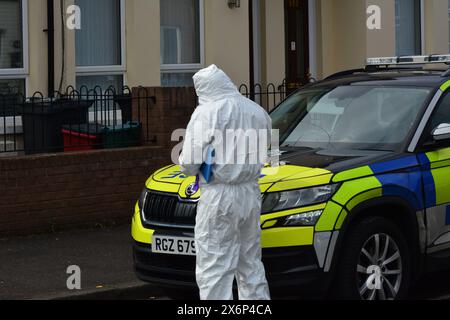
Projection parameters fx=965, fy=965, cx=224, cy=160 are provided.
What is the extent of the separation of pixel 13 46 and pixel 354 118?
586cm

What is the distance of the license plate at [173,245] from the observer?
707 cm

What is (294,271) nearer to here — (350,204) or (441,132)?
(350,204)

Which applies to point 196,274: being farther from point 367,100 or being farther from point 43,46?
point 43,46

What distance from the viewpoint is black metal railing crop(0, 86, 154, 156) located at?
11594 mm

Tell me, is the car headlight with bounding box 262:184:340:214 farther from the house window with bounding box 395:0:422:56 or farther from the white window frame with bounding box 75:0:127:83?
the house window with bounding box 395:0:422:56

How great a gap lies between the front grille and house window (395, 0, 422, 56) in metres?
11.1

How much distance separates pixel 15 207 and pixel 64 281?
2.44 meters

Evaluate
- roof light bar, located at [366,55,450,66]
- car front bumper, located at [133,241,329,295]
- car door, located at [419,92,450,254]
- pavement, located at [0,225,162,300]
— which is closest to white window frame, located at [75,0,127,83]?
pavement, located at [0,225,162,300]

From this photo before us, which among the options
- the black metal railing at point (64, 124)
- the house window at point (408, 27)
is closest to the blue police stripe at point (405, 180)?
the black metal railing at point (64, 124)

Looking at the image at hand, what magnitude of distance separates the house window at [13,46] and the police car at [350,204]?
5.13m

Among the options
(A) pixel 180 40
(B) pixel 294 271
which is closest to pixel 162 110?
(A) pixel 180 40

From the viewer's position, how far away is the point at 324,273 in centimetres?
688

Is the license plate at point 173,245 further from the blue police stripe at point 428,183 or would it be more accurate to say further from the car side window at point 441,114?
the car side window at point 441,114

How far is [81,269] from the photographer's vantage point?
30.4 ft
